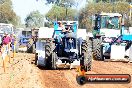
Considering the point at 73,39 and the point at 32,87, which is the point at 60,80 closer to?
the point at 32,87

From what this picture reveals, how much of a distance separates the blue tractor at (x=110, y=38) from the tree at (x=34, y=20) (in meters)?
87.2

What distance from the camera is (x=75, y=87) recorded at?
12734mm

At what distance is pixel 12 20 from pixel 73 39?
6240 centimetres

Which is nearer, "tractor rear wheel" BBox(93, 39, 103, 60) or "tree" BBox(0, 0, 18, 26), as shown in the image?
"tractor rear wheel" BBox(93, 39, 103, 60)

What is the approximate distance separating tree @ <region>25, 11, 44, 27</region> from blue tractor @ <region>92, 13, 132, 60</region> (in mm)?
87221

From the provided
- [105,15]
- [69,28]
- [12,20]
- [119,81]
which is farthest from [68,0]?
[119,81]

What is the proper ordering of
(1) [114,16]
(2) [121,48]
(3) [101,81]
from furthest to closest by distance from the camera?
1. (1) [114,16]
2. (2) [121,48]
3. (3) [101,81]

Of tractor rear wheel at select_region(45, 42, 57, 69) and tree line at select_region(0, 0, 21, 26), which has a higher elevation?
tree line at select_region(0, 0, 21, 26)

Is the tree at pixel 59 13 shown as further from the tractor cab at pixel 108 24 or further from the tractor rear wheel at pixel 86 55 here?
the tractor rear wheel at pixel 86 55

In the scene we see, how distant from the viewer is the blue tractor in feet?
80.6

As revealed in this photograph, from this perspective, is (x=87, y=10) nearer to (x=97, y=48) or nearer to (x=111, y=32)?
(x=111, y=32)

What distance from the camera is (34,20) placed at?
382ft

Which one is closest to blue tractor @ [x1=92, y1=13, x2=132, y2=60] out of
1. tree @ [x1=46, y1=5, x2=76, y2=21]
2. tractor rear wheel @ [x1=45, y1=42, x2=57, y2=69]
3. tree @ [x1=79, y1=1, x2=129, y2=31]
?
tractor rear wheel @ [x1=45, y1=42, x2=57, y2=69]

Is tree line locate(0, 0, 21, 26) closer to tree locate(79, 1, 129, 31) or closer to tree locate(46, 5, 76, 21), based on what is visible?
tree locate(79, 1, 129, 31)
